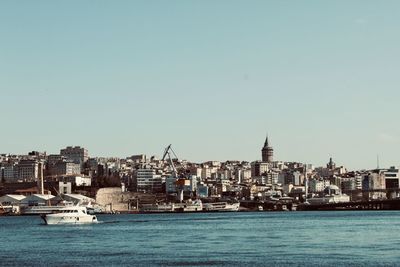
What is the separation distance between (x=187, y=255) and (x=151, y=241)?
48.6 feet

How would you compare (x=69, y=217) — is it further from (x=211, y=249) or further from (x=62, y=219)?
(x=211, y=249)

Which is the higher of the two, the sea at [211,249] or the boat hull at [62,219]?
the boat hull at [62,219]

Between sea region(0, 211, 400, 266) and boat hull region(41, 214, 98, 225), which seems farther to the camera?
boat hull region(41, 214, 98, 225)

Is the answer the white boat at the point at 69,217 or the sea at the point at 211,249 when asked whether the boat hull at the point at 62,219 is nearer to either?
the white boat at the point at 69,217

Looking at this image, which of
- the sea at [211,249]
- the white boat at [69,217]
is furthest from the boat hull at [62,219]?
the sea at [211,249]

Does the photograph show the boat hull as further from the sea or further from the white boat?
the sea

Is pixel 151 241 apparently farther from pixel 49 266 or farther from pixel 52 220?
pixel 52 220

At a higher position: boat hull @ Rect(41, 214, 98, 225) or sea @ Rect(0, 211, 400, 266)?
boat hull @ Rect(41, 214, 98, 225)

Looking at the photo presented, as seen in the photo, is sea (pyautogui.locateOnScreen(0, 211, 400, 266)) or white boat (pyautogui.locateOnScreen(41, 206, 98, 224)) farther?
white boat (pyautogui.locateOnScreen(41, 206, 98, 224))

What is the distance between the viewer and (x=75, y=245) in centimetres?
6206

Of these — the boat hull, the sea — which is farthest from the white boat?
the sea

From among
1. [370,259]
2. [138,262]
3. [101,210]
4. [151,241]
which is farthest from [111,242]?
[101,210]

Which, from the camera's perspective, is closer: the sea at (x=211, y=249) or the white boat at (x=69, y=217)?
the sea at (x=211, y=249)

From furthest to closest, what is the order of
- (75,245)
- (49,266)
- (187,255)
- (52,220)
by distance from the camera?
(52,220) → (75,245) → (187,255) → (49,266)
